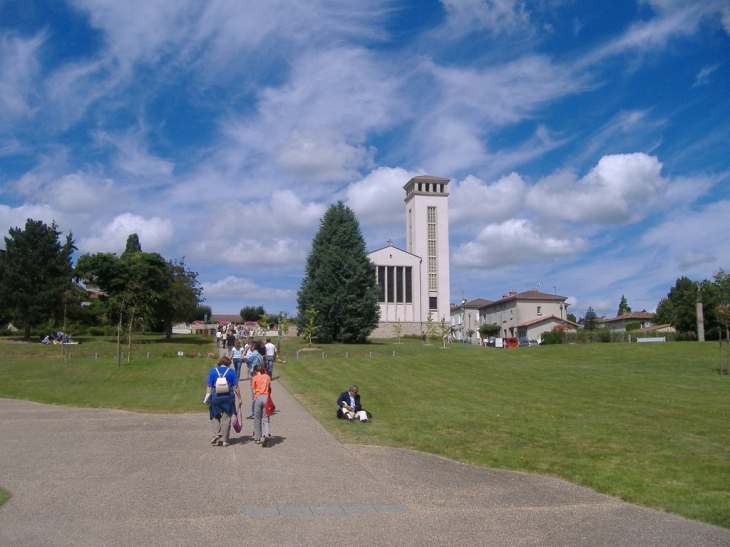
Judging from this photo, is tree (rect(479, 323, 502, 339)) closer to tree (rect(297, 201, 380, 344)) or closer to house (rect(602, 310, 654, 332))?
house (rect(602, 310, 654, 332))

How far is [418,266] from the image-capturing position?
79375 millimetres

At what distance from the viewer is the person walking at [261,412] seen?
11.6 m

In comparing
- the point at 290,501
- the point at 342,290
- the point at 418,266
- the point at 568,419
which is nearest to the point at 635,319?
the point at 418,266

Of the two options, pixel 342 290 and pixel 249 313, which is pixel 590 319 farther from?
pixel 249 313

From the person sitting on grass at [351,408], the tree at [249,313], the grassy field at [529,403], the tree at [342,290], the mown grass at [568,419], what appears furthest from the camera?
the tree at [249,313]

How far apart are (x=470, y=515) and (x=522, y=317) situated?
8055 centimetres

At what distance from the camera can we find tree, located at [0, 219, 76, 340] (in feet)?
149

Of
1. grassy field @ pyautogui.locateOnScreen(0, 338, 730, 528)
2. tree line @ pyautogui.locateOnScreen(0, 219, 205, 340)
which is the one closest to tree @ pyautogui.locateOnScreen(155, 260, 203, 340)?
tree line @ pyautogui.locateOnScreen(0, 219, 205, 340)

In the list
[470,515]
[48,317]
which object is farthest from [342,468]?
[48,317]

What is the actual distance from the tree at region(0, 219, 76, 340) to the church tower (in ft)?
145

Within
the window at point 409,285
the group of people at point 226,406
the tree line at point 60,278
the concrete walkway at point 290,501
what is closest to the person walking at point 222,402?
the group of people at point 226,406

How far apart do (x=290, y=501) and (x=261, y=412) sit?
4.01m

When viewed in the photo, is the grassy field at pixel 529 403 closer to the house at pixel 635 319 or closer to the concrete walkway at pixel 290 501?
the concrete walkway at pixel 290 501

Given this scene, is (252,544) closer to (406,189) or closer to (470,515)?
(470,515)
